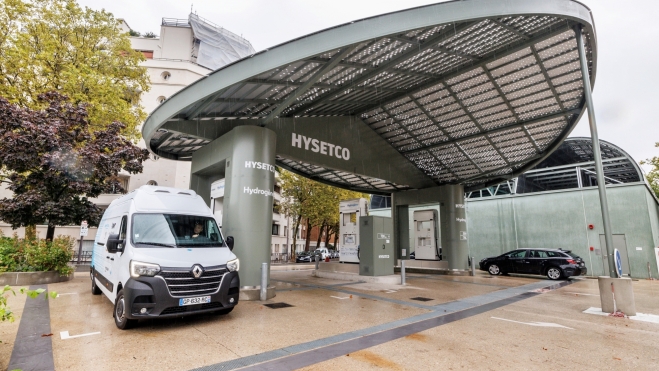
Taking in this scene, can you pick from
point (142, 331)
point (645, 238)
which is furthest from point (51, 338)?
point (645, 238)

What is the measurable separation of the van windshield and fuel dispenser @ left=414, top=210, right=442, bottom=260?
46.0 feet

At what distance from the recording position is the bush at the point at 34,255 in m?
10.8

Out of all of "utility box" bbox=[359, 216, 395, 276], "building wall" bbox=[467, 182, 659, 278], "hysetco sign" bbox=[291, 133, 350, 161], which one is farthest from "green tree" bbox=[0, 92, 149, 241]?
"building wall" bbox=[467, 182, 659, 278]

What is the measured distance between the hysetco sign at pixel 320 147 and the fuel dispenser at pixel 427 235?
7.03 meters

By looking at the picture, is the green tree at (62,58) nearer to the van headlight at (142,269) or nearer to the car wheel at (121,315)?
the car wheel at (121,315)

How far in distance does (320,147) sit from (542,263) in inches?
470

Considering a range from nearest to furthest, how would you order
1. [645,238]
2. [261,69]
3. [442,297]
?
[261,69]
[442,297]
[645,238]

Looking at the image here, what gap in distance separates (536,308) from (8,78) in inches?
836

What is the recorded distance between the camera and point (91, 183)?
13.4 meters

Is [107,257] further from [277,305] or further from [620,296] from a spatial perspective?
[620,296]

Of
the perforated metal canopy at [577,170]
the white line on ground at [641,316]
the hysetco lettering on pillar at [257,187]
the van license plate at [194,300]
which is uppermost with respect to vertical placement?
the perforated metal canopy at [577,170]

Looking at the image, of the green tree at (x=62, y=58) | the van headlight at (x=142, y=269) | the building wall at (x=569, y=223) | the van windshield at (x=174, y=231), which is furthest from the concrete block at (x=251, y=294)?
the building wall at (x=569, y=223)

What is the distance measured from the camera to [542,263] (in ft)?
52.3

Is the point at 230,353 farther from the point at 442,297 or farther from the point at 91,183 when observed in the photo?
the point at 91,183
